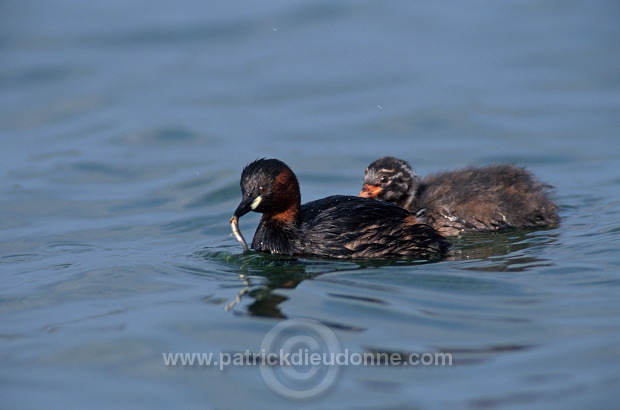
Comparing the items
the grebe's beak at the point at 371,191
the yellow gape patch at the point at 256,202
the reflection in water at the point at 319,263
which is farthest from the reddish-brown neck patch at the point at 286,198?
the grebe's beak at the point at 371,191

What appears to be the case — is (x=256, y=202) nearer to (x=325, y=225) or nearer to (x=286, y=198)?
(x=286, y=198)

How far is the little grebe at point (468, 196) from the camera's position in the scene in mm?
9688

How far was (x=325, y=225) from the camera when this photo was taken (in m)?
8.45

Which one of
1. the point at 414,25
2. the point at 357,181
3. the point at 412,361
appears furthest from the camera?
the point at 414,25

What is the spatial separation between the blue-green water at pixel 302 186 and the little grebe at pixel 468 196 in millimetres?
355

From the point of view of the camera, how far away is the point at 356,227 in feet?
27.5

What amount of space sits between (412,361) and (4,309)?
3.65 m

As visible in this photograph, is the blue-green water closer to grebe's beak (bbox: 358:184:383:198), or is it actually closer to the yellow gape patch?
the yellow gape patch

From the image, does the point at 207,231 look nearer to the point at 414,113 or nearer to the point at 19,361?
the point at 19,361

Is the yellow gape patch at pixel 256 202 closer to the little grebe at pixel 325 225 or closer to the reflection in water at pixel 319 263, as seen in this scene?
the little grebe at pixel 325 225

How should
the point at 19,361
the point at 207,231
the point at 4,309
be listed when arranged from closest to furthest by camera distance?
the point at 19,361 < the point at 4,309 < the point at 207,231

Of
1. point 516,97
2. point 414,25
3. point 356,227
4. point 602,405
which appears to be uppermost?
point 414,25

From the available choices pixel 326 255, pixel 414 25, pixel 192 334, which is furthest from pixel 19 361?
pixel 414 25

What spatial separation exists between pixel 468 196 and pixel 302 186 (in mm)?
3247
